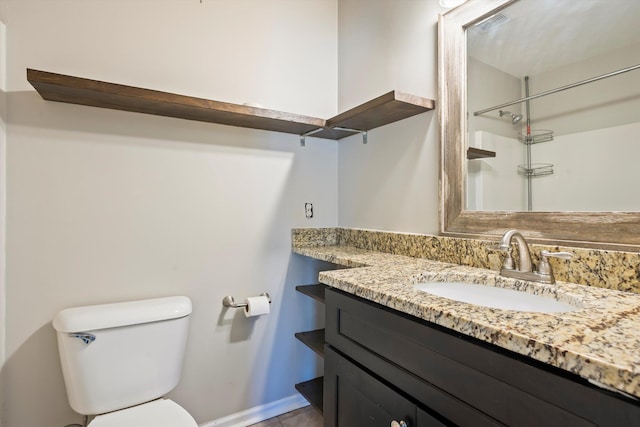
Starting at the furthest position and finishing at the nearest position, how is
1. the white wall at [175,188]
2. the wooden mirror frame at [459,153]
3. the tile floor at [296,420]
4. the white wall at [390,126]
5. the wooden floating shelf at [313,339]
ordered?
the tile floor at [296,420] < the wooden floating shelf at [313,339] < the white wall at [390,126] < the white wall at [175,188] < the wooden mirror frame at [459,153]

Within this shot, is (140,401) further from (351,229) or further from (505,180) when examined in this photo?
(505,180)

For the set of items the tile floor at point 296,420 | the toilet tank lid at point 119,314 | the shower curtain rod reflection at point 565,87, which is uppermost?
the shower curtain rod reflection at point 565,87

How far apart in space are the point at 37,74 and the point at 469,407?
5.16ft

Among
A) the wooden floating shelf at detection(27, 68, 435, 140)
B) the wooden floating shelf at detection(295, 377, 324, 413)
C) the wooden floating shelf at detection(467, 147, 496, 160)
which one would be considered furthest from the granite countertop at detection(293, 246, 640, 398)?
the wooden floating shelf at detection(295, 377, 324, 413)

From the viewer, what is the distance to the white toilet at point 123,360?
1127 millimetres

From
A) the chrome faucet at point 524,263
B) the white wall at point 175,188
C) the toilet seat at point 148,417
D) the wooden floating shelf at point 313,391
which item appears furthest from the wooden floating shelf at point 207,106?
the wooden floating shelf at point 313,391

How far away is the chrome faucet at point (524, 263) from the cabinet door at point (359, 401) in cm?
51

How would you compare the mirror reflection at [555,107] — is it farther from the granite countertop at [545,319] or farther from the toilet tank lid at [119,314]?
the toilet tank lid at [119,314]

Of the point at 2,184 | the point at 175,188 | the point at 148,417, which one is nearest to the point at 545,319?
the point at 148,417

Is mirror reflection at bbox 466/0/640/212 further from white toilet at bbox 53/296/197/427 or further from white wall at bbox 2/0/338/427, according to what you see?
white toilet at bbox 53/296/197/427

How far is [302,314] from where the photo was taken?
5.97 ft

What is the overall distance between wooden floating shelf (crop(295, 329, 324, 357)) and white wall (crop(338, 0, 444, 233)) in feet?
2.10

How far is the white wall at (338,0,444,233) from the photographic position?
138 centimetres

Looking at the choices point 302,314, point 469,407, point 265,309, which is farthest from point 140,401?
point 469,407
